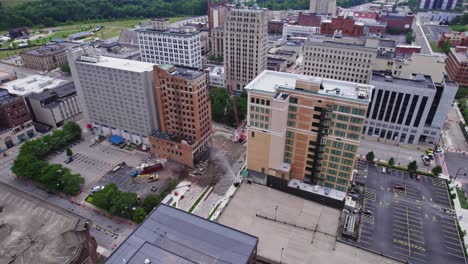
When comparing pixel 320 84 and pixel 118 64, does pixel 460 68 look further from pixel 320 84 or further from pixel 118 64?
pixel 118 64

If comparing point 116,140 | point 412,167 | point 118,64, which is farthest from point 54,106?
point 412,167

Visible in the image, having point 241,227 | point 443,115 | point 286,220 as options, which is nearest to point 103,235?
point 241,227

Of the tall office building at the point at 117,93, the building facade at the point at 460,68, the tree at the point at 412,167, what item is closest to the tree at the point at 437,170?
the tree at the point at 412,167

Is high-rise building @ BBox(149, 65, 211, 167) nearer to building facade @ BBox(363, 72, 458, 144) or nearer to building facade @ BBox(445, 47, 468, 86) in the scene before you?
building facade @ BBox(363, 72, 458, 144)

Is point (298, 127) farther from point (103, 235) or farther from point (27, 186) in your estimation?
point (27, 186)

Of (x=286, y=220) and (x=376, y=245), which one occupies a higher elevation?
(x=286, y=220)

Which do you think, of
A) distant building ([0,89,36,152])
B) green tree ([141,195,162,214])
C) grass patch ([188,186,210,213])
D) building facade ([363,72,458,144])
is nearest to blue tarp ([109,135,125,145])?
distant building ([0,89,36,152])

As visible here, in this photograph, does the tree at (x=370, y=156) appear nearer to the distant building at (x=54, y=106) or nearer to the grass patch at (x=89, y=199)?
the grass patch at (x=89, y=199)

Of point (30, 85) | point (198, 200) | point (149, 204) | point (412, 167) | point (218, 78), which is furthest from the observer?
point (218, 78)
